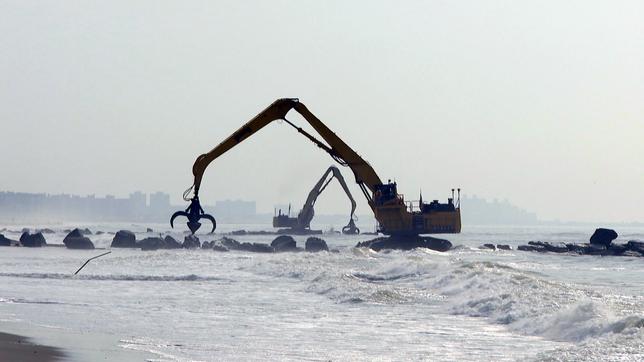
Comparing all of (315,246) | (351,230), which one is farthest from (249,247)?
(351,230)

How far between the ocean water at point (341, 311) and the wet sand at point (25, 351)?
100 cm

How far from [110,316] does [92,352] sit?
478cm

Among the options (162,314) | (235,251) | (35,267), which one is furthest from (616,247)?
(162,314)

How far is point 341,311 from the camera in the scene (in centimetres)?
1981

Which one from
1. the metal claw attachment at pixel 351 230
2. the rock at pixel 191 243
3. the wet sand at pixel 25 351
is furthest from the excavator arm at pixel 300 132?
the metal claw attachment at pixel 351 230

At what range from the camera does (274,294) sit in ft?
79.1

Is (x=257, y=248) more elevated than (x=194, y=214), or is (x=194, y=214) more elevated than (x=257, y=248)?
(x=194, y=214)

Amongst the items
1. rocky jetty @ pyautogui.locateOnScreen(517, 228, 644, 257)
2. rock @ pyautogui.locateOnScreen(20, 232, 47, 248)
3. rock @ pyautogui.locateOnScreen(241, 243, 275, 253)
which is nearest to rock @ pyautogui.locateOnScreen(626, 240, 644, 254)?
rocky jetty @ pyautogui.locateOnScreen(517, 228, 644, 257)

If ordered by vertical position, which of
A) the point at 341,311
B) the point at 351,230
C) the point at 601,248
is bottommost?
the point at 341,311

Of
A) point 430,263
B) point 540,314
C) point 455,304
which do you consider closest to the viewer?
point 540,314

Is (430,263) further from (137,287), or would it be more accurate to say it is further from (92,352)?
(92,352)

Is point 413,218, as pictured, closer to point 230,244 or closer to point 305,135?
point 305,135

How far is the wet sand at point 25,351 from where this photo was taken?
12969 millimetres

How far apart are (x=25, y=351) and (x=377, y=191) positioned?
35.0 metres
